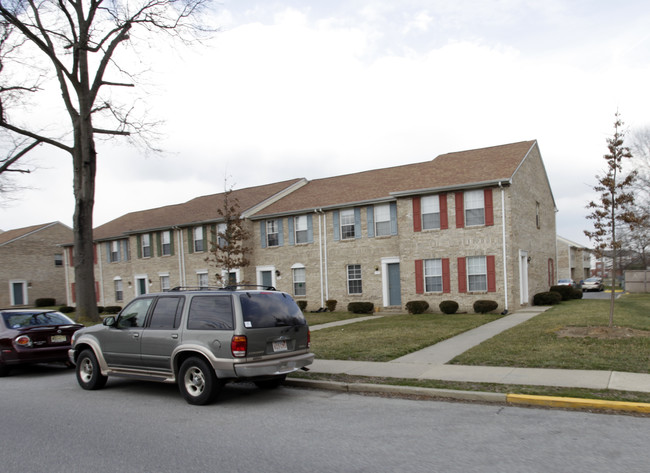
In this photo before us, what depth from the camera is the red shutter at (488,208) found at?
2100cm

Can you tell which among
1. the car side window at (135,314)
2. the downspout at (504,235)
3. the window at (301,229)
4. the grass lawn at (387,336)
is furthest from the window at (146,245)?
the car side window at (135,314)

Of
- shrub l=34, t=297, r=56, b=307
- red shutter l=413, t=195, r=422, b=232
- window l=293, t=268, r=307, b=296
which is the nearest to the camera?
red shutter l=413, t=195, r=422, b=232

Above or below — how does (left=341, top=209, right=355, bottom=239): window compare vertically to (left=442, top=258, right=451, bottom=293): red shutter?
above

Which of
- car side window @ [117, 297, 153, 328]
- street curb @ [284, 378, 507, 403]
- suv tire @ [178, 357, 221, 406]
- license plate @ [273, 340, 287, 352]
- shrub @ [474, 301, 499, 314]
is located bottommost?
shrub @ [474, 301, 499, 314]

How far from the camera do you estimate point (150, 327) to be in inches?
333

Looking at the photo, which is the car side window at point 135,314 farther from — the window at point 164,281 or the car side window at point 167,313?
the window at point 164,281

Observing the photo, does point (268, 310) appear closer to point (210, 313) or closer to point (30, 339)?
point (210, 313)

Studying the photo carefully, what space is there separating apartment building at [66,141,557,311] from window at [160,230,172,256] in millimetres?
63

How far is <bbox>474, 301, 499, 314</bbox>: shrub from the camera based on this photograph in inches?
802

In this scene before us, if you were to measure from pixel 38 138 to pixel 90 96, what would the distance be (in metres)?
2.82

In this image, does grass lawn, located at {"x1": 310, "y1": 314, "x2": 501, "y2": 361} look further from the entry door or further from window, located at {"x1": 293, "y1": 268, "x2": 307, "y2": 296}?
window, located at {"x1": 293, "y1": 268, "x2": 307, "y2": 296}

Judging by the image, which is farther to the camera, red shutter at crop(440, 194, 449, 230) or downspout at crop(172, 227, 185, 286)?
downspout at crop(172, 227, 185, 286)

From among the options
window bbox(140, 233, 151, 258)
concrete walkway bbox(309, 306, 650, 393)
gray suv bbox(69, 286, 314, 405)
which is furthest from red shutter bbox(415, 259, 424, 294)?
window bbox(140, 233, 151, 258)

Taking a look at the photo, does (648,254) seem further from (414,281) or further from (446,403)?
(446,403)
